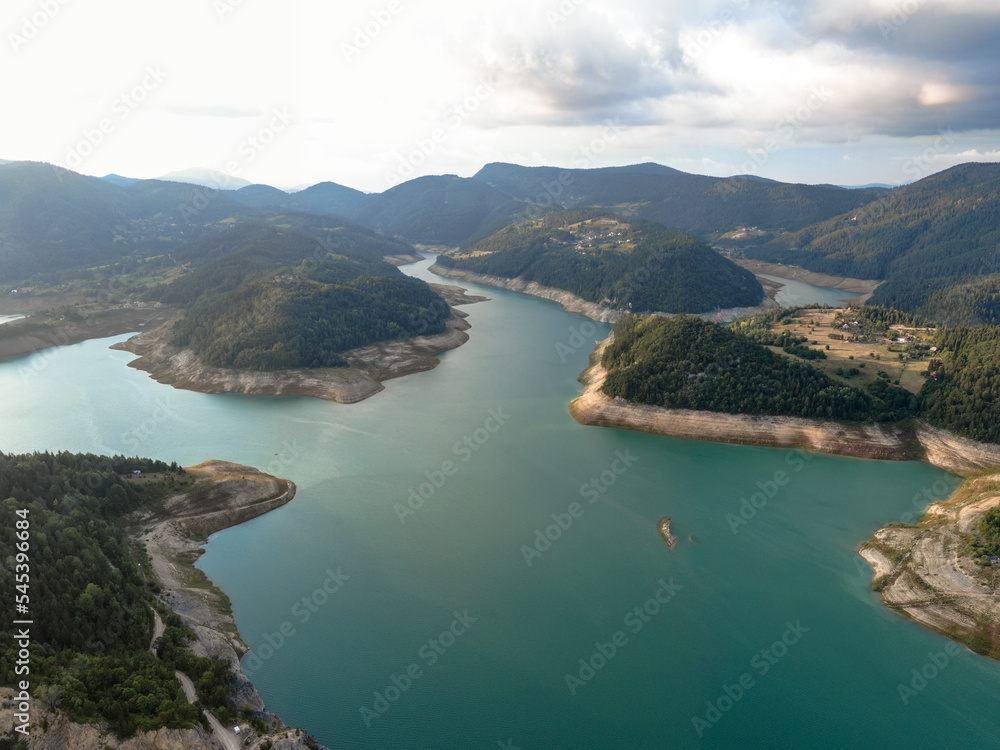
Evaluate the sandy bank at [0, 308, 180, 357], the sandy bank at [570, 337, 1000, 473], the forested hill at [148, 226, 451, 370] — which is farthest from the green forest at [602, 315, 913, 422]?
the sandy bank at [0, 308, 180, 357]

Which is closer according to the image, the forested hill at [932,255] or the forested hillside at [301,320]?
the forested hillside at [301,320]

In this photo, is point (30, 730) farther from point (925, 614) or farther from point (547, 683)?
point (925, 614)

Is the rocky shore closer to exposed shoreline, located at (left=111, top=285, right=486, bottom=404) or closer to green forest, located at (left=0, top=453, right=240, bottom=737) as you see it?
green forest, located at (left=0, top=453, right=240, bottom=737)

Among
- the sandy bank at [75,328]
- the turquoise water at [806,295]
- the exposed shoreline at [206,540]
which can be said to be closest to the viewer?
the exposed shoreline at [206,540]

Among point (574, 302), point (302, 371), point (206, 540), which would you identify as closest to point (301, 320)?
point (302, 371)

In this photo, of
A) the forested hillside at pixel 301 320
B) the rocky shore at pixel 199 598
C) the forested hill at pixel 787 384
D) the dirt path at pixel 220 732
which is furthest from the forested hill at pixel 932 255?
the dirt path at pixel 220 732

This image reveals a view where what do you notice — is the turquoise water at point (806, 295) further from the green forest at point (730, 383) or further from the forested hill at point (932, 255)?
the green forest at point (730, 383)
